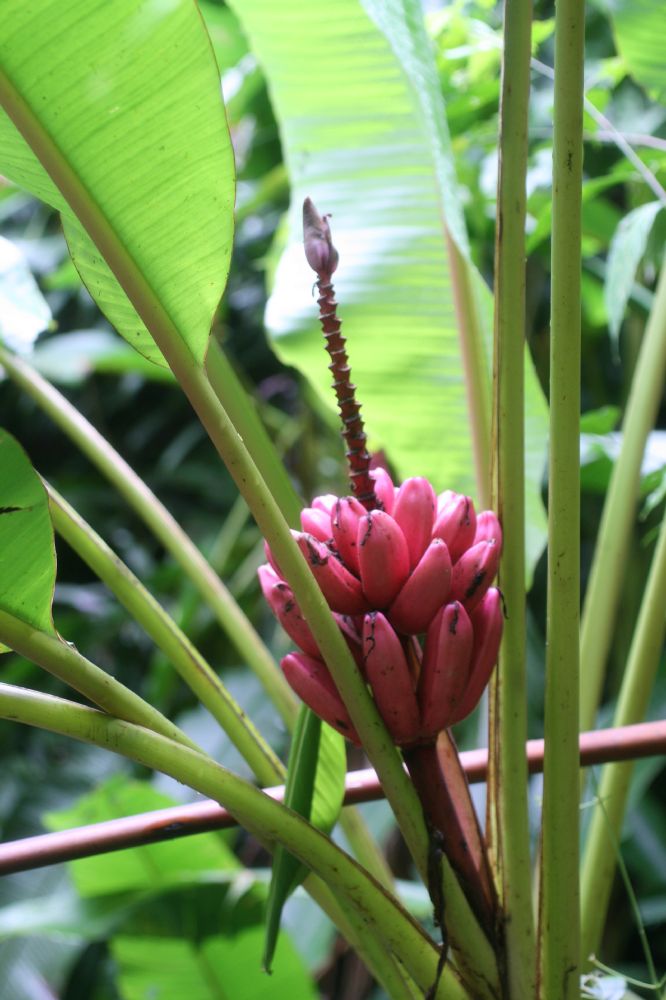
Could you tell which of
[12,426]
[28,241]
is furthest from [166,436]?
[28,241]

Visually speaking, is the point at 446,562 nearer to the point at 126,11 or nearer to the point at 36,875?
the point at 126,11

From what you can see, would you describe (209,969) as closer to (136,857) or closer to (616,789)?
(136,857)

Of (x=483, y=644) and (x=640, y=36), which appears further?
(x=640, y=36)

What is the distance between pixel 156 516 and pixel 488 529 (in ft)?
0.81

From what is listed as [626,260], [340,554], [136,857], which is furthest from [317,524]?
[136,857]

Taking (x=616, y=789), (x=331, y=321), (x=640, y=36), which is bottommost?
(x=616, y=789)

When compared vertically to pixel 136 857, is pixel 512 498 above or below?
above

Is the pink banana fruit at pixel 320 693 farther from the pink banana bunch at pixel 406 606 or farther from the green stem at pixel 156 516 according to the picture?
the green stem at pixel 156 516

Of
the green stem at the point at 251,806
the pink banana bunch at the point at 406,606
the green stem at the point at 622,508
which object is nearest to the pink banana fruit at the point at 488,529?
the pink banana bunch at the point at 406,606

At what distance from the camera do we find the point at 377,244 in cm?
56

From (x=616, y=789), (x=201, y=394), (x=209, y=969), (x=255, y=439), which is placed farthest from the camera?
(x=209, y=969)

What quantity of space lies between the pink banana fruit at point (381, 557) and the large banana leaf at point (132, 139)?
0.08 m

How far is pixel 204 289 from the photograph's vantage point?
0.31 metres

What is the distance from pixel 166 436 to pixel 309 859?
1.37 metres
